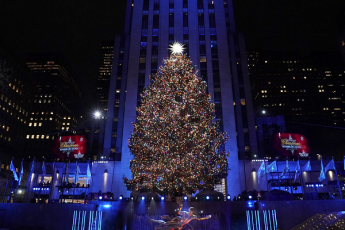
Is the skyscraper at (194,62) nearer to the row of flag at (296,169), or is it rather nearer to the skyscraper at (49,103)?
the row of flag at (296,169)

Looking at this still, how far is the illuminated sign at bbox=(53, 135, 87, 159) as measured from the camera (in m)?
42.9

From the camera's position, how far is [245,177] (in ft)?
125

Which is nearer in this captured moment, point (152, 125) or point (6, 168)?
point (152, 125)

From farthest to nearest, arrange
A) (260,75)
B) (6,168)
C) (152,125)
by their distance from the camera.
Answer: (260,75) < (6,168) < (152,125)

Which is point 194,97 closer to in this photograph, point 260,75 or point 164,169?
point 164,169

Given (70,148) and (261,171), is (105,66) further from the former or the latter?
(261,171)

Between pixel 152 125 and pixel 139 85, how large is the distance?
20.5 m

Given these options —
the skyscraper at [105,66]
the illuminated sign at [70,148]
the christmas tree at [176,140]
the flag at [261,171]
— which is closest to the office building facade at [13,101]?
the illuminated sign at [70,148]

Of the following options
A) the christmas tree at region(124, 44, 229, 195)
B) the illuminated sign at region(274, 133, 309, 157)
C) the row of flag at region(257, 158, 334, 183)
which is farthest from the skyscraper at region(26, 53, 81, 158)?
the row of flag at region(257, 158, 334, 183)

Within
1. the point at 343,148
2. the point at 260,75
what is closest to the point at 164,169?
the point at 343,148

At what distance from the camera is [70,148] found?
43.1m

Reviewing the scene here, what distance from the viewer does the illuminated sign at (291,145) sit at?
4288cm

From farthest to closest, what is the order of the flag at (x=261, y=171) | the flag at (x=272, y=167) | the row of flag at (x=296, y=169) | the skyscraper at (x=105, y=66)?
the skyscraper at (x=105, y=66) < the flag at (x=261, y=171) < the flag at (x=272, y=167) < the row of flag at (x=296, y=169)

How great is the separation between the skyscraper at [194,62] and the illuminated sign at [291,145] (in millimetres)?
5151
